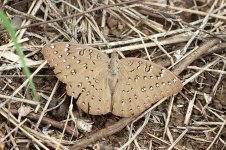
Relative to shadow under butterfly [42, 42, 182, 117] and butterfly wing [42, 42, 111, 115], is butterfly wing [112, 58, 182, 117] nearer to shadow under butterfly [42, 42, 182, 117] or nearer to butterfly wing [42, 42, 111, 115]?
A: shadow under butterfly [42, 42, 182, 117]

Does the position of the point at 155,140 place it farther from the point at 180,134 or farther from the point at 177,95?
the point at 177,95

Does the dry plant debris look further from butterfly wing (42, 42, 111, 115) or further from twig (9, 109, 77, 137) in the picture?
butterfly wing (42, 42, 111, 115)

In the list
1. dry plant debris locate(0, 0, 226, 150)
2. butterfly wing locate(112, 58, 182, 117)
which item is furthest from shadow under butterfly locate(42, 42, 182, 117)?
dry plant debris locate(0, 0, 226, 150)

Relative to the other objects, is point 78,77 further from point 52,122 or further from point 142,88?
point 142,88

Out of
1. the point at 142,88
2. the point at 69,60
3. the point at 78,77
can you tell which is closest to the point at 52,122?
the point at 78,77

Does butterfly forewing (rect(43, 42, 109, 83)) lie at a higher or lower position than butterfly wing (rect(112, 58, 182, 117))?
higher

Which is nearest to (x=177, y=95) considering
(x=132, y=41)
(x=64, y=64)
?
(x=132, y=41)

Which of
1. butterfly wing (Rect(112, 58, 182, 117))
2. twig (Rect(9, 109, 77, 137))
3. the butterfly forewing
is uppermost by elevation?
the butterfly forewing
